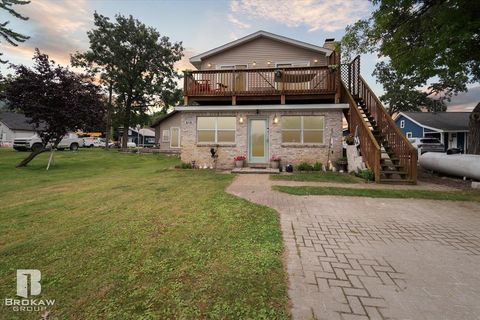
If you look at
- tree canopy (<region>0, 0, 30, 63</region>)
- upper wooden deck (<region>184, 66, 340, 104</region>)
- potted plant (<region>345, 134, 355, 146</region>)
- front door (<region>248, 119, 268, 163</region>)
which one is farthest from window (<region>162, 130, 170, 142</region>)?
potted plant (<region>345, 134, 355, 146</region>)

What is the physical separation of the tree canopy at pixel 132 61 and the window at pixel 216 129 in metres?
21.0

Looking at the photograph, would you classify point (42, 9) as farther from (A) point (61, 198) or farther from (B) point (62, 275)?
(B) point (62, 275)

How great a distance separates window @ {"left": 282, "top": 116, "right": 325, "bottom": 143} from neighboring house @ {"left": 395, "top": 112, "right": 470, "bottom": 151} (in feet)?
65.1

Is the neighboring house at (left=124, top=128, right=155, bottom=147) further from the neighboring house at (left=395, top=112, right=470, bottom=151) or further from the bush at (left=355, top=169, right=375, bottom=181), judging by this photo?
the bush at (left=355, top=169, right=375, bottom=181)

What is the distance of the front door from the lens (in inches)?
477

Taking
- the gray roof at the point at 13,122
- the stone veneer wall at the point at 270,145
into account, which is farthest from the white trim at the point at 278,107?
the gray roof at the point at 13,122

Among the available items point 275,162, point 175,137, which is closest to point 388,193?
point 275,162

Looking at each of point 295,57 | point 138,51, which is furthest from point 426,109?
point 138,51

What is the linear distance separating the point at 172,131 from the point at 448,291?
26.2 m

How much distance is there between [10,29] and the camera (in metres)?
19.1

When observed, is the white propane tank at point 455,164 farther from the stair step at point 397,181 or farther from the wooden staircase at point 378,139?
the stair step at point 397,181

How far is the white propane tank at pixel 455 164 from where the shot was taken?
841cm

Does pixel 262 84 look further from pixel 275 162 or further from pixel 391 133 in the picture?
pixel 391 133

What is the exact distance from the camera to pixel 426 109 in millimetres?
39875
